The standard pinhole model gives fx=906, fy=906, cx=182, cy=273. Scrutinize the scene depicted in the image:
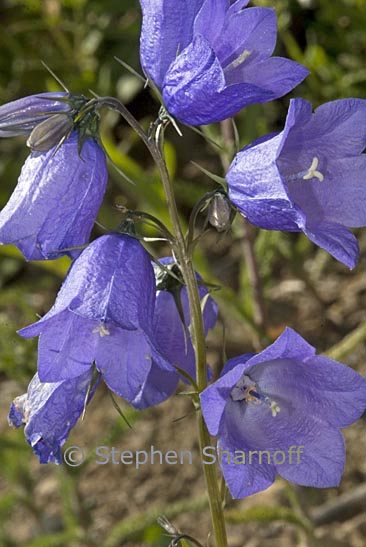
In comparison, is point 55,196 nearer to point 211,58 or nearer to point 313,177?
point 211,58

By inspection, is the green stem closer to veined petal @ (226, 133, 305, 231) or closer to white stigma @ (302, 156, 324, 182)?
veined petal @ (226, 133, 305, 231)

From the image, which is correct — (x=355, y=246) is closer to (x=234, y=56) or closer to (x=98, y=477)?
(x=234, y=56)

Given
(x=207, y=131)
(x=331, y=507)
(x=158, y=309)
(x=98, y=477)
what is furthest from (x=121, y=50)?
(x=158, y=309)

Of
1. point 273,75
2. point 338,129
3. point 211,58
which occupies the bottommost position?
point 338,129

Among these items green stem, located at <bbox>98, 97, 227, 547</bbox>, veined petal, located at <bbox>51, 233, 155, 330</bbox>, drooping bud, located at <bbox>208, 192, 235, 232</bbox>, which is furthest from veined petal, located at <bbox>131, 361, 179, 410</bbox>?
drooping bud, located at <bbox>208, 192, 235, 232</bbox>

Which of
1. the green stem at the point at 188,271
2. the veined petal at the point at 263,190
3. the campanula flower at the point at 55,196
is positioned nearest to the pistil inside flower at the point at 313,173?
the veined petal at the point at 263,190

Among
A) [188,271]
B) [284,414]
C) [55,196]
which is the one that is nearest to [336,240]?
[188,271]
